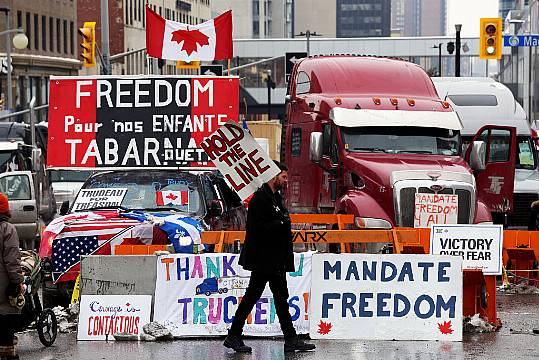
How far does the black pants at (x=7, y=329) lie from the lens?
41.1ft

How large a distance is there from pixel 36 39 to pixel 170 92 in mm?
61168

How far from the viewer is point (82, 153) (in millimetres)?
20547

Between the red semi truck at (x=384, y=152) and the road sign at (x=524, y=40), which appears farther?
the road sign at (x=524, y=40)

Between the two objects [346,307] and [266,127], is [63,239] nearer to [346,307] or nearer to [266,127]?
[346,307]

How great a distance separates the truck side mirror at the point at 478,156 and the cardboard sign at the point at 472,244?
6.38 m

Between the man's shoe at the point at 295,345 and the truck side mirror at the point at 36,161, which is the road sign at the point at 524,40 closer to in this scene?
the truck side mirror at the point at 36,161

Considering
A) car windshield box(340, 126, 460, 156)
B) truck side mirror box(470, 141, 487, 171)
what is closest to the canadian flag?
car windshield box(340, 126, 460, 156)

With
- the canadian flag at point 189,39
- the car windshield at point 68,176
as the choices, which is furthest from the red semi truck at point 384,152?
the car windshield at point 68,176

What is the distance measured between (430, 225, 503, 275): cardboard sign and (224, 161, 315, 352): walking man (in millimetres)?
3379

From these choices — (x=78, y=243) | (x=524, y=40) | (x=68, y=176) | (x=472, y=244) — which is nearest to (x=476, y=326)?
(x=472, y=244)

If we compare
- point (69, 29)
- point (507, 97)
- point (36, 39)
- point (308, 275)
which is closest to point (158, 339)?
point (308, 275)

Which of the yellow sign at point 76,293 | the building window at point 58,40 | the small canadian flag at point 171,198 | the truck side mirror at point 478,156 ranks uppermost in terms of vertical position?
the building window at point 58,40

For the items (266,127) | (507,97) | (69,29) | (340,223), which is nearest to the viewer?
(340,223)

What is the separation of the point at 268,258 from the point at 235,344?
894 mm
